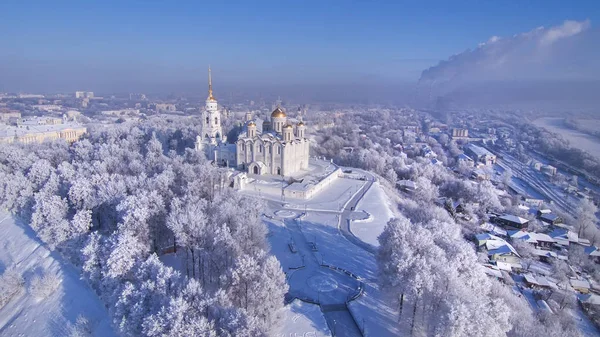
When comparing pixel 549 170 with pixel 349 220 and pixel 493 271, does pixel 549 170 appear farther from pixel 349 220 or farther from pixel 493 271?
pixel 349 220

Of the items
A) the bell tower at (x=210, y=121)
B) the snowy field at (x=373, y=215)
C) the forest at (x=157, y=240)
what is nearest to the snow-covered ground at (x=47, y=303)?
the forest at (x=157, y=240)

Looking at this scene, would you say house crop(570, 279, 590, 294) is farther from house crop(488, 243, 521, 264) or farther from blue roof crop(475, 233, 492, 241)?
blue roof crop(475, 233, 492, 241)

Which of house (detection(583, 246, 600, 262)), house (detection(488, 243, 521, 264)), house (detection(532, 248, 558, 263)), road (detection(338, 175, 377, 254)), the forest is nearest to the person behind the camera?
the forest

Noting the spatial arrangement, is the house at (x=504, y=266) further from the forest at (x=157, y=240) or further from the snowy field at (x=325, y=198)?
the forest at (x=157, y=240)

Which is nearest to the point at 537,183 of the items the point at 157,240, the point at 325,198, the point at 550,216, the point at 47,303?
the point at 550,216

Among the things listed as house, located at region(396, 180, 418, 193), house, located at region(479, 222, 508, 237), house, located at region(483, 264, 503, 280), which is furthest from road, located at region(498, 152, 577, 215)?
house, located at region(483, 264, 503, 280)
